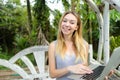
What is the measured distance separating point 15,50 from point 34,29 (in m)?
2.94

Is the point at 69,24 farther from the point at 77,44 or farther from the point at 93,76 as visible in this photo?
the point at 93,76

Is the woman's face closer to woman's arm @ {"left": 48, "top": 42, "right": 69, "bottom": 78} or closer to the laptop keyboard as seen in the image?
woman's arm @ {"left": 48, "top": 42, "right": 69, "bottom": 78}

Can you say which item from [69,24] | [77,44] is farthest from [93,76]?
[69,24]

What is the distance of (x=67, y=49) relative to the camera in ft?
4.99

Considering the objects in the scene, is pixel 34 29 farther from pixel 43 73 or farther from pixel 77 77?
pixel 77 77

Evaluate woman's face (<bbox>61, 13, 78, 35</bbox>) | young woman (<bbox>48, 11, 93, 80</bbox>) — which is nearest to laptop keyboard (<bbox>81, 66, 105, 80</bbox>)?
young woman (<bbox>48, 11, 93, 80</bbox>)

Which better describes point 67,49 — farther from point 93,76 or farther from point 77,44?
point 93,76

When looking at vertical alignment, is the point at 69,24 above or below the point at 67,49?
above

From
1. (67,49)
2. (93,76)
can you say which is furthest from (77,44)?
(93,76)

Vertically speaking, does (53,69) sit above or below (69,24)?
below

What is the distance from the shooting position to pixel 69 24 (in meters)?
1.45

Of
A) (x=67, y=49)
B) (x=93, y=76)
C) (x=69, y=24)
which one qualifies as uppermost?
(x=69, y=24)

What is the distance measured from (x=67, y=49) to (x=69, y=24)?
13cm

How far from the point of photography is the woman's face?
4.75 ft
